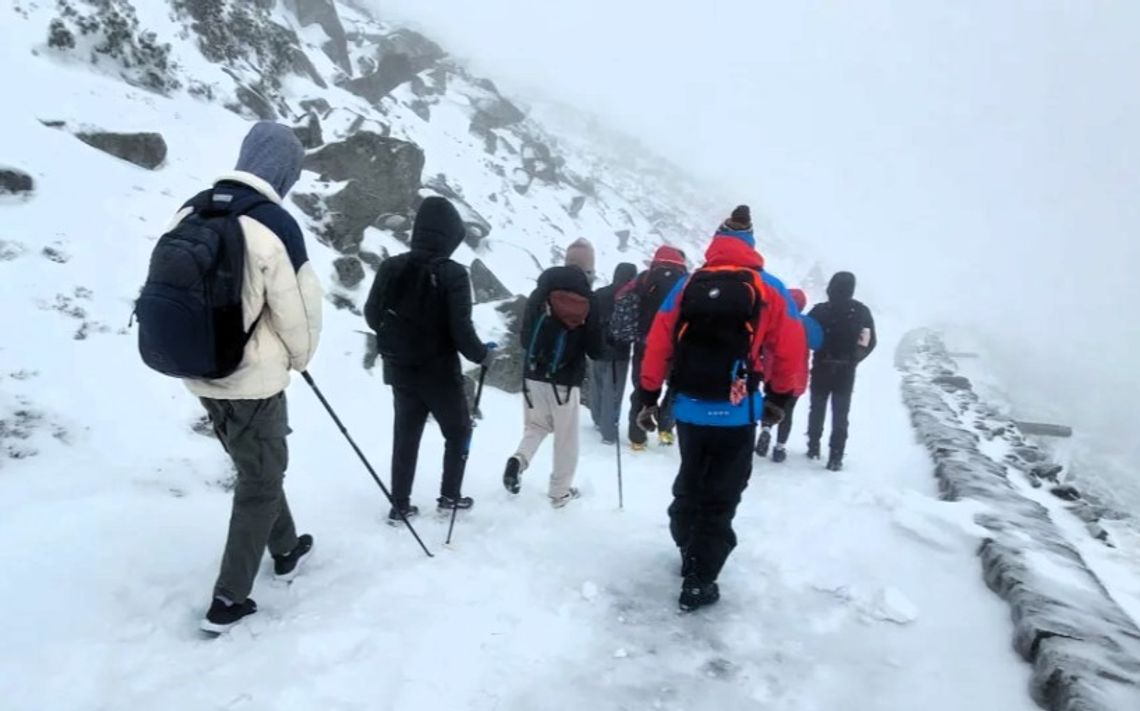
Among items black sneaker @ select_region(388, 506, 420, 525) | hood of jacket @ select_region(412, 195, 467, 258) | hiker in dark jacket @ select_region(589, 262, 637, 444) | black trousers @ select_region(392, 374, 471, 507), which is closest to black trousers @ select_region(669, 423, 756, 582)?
black trousers @ select_region(392, 374, 471, 507)

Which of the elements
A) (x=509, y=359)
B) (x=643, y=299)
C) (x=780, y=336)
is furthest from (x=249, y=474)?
(x=509, y=359)

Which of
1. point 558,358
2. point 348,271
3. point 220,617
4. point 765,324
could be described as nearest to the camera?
point 220,617

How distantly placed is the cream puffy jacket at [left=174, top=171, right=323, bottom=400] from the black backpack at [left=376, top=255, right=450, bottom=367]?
1262 mm

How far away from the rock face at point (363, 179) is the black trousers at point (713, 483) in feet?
27.1

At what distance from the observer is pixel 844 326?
25.1ft

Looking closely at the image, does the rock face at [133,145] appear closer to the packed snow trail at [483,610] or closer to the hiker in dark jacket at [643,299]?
the packed snow trail at [483,610]

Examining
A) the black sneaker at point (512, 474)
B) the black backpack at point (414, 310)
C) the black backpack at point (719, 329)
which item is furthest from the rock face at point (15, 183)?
the black backpack at point (719, 329)

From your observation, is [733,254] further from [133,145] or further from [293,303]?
[133,145]

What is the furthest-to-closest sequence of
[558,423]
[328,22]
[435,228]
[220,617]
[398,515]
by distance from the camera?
[328,22], [558,423], [398,515], [435,228], [220,617]

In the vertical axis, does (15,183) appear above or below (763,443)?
above

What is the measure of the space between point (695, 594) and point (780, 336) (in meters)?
1.76

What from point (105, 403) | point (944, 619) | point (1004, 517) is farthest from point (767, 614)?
point (105, 403)

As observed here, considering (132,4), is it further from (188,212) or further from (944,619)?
(944,619)

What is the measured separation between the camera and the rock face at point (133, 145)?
27.1 feet
